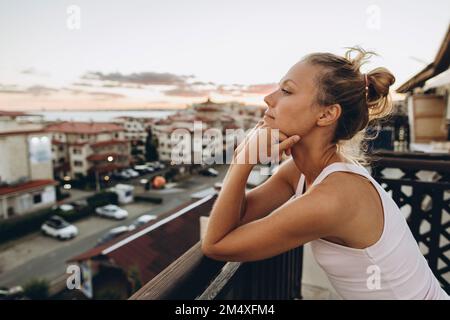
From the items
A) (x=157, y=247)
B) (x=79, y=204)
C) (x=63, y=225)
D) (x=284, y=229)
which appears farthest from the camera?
(x=79, y=204)

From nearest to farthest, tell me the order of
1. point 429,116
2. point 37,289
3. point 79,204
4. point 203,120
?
point 429,116 < point 37,289 < point 79,204 < point 203,120

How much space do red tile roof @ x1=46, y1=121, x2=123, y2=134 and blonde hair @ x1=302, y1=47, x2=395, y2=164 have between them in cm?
3823

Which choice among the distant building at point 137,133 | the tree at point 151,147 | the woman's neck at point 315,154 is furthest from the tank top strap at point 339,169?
the tree at point 151,147

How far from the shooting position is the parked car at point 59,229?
25.8 meters

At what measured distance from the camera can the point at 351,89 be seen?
1.19 metres

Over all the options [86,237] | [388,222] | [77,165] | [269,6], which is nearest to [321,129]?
[388,222]

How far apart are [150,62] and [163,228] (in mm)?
22211

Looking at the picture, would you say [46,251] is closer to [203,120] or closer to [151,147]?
[151,147]

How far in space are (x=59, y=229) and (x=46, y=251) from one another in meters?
2.43

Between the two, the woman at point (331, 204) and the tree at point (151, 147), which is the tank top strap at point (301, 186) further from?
the tree at point (151, 147)

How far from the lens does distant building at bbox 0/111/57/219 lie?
1024 inches

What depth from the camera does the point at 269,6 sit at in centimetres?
337

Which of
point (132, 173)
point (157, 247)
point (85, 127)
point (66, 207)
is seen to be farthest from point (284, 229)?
point (132, 173)

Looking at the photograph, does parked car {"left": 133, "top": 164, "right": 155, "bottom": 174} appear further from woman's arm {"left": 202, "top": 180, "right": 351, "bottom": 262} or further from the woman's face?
woman's arm {"left": 202, "top": 180, "right": 351, "bottom": 262}
